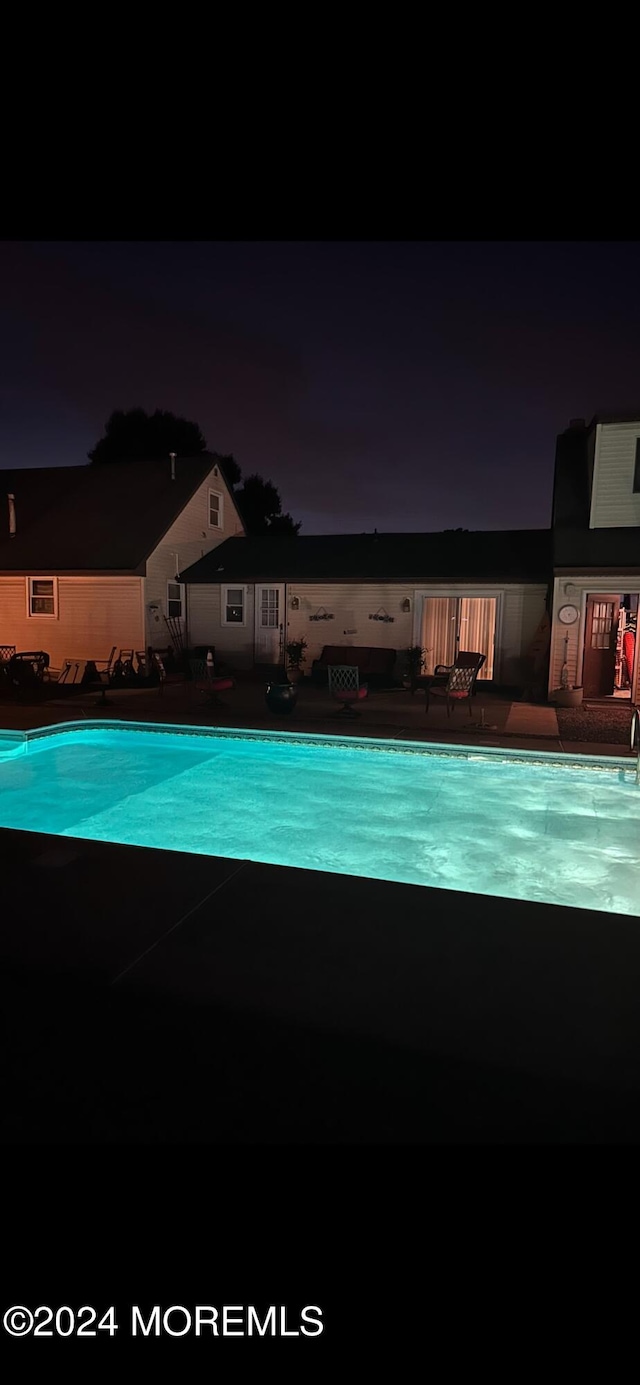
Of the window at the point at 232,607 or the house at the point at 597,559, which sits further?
the window at the point at 232,607

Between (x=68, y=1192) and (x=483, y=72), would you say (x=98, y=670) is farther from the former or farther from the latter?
(x=483, y=72)

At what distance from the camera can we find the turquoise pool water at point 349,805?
618 centimetres

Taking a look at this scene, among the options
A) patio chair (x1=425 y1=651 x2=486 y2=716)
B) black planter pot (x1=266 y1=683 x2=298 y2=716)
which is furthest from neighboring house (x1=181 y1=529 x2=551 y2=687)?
black planter pot (x1=266 y1=683 x2=298 y2=716)

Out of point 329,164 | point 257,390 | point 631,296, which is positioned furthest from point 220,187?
point 257,390

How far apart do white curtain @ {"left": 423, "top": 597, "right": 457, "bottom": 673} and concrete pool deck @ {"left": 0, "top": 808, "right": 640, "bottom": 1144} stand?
486 inches

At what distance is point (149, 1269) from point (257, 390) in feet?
88.2

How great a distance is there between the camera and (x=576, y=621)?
12.6 m

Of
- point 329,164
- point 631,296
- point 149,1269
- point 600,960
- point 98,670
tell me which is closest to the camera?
point 329,164

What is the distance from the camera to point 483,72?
A: 57.0 inches

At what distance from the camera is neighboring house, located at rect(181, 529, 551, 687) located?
50.0ft

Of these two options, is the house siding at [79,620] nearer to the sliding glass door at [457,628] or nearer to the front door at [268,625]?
the front door at [268,625]

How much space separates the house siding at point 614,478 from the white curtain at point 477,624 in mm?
3877

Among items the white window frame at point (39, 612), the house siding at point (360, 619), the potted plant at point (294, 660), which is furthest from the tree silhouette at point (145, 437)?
the potted plant at point (294, 660)

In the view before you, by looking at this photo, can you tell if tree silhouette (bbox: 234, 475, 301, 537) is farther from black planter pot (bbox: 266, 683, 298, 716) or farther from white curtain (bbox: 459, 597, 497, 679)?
black planter pot (bbox: 266, 683, 298, 716)
